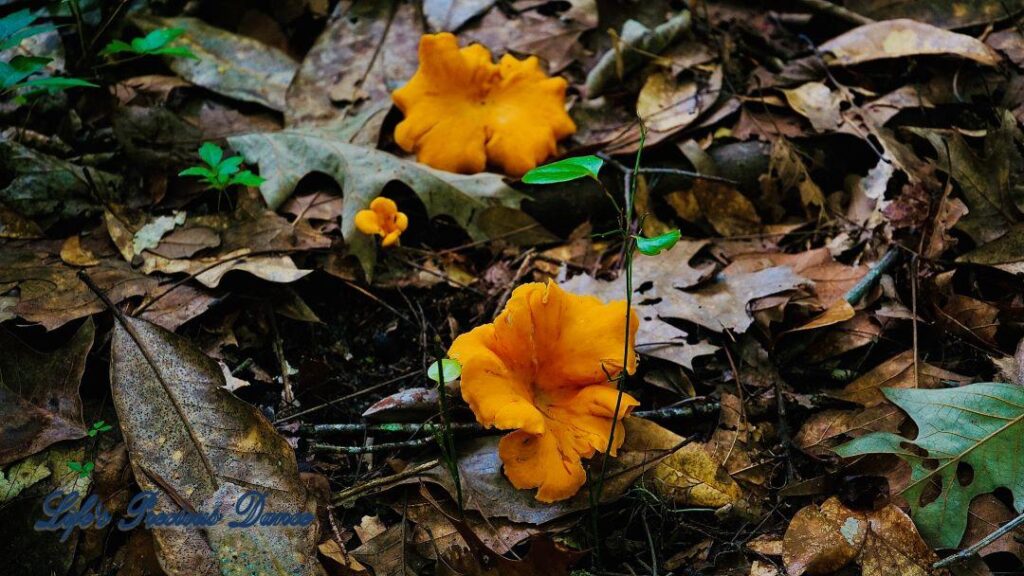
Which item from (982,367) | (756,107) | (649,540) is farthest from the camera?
(756,107)

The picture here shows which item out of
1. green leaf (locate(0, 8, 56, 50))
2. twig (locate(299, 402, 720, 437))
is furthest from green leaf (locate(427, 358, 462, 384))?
green leaf (locate(0, 8, 56, 50))

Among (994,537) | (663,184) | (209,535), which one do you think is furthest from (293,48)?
(994,537)

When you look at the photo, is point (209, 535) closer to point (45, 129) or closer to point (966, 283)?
point (45, 129)

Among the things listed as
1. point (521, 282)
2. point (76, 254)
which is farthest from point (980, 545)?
point (76, 254)

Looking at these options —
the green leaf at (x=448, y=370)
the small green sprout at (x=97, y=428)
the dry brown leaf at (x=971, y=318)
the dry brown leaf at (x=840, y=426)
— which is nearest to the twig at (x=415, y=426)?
the dry brown leaf at (x=840, y=426)

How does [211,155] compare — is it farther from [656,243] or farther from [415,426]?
[656,243]

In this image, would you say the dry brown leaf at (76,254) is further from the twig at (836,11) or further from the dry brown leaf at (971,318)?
the twig at (836,11)
